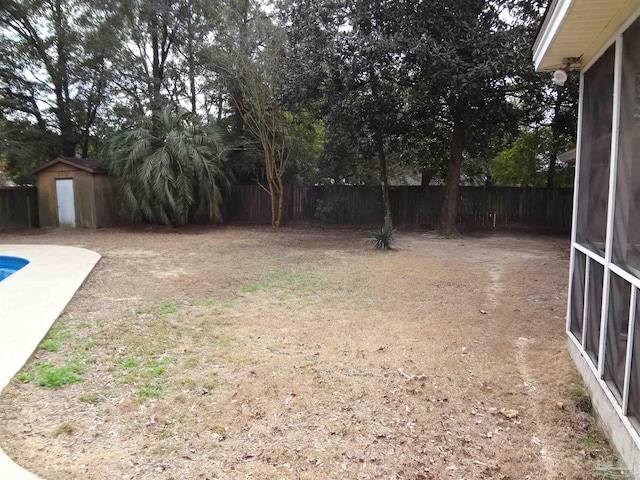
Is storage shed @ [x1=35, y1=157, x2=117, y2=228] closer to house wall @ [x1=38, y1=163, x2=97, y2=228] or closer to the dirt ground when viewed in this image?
house wall @ [x1=38, y1=163, x2=97, y2=228]

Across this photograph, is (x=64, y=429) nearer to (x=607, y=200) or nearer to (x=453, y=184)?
(x=607, y=200)

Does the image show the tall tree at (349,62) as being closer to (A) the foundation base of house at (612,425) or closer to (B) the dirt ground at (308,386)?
(B) the dirt ground at (308,386)

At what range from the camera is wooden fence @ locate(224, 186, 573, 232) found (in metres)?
13.4

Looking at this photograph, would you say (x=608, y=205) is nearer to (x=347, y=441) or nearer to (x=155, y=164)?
(x=347, y=441)

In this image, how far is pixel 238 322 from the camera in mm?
4473

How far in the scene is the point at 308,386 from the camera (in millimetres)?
3064

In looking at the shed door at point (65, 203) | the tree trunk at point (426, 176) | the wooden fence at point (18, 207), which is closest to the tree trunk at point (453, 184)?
the tree trunk at point (426, 176)

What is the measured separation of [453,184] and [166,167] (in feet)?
25.4

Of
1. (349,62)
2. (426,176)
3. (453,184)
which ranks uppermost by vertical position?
(349,62)

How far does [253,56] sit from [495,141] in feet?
23.2

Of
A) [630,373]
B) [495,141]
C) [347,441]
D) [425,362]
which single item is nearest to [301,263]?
[425,362]

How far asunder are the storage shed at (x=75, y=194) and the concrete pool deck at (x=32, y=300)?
4697mm

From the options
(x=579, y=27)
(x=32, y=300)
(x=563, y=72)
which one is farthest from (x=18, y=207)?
(x=579, y=27)

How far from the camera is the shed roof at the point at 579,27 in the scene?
2412 mm
